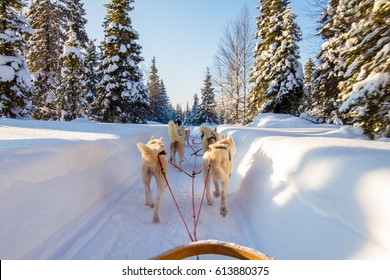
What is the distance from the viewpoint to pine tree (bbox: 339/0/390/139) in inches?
182

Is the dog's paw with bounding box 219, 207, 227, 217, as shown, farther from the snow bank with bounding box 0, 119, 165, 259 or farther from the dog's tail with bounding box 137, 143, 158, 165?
the snow bank with bounding box 0, 119, 165, 259

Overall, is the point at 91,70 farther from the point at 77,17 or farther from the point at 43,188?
the point at 43,188

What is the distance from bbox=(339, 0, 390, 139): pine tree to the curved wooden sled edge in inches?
187

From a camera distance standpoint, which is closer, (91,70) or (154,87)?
(91,70)

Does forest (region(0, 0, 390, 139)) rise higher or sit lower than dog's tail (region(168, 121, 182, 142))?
higher

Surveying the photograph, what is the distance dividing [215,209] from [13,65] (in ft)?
47.0

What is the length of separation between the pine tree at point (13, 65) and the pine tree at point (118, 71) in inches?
234

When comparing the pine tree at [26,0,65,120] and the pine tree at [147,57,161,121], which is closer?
the pine tree at [26,0,65,120]

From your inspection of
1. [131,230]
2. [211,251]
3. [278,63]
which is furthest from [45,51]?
[211,251]

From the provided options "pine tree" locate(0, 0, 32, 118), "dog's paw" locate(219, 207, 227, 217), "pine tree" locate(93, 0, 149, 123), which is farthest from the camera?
"pine tree" locate(93, 0, 149, 123)

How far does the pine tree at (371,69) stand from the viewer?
4.62 meters

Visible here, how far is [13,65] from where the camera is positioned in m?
12.4

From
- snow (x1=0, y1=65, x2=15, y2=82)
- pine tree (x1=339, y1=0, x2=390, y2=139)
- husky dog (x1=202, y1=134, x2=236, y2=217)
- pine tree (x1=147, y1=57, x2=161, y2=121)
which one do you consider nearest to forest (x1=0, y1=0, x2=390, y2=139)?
snow (x1=0, y1=65, x2=15, y2=82)
